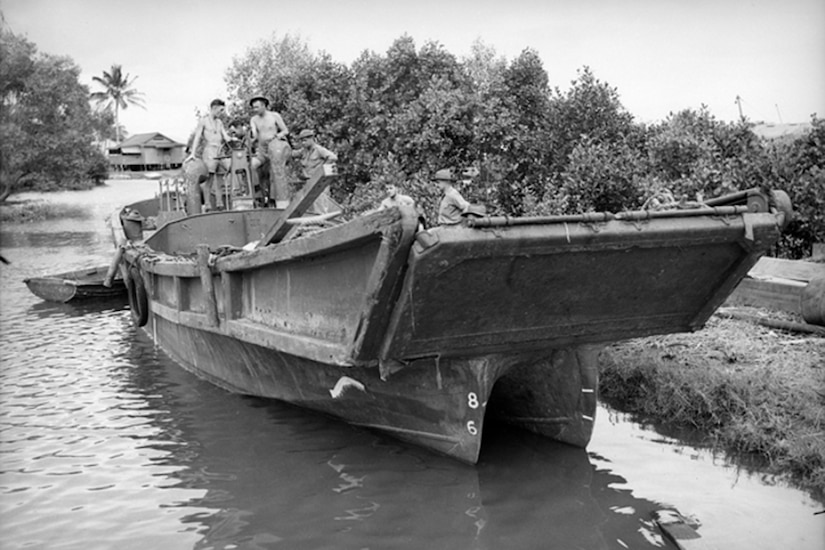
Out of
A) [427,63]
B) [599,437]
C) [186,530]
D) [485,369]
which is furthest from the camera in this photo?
[427,63]

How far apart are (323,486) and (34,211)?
3169cm

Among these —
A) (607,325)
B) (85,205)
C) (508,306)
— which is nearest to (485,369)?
(508,306)

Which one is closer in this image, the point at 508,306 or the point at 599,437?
the point at 508,306

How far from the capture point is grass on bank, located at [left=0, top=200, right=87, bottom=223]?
31469 mm

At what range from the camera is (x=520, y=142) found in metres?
14.6

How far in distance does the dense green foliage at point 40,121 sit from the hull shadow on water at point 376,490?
2409 centimetres

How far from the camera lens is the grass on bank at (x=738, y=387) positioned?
19.3 ft

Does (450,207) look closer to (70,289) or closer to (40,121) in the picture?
(70,289)

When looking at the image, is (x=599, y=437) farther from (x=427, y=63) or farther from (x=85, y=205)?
(x=85, y=205)

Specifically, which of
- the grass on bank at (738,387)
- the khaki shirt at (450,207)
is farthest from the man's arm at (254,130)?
the grass on bank at (738,387)

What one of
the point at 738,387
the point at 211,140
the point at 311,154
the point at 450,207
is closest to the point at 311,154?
the point at 311,154

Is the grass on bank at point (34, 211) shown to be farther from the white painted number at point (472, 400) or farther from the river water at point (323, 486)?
the white painted number at point (472, 400)

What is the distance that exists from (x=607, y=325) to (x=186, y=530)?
3151 millimetres

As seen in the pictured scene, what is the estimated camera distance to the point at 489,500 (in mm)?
5434
